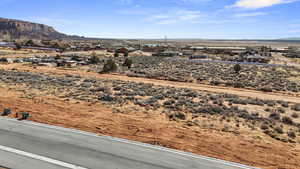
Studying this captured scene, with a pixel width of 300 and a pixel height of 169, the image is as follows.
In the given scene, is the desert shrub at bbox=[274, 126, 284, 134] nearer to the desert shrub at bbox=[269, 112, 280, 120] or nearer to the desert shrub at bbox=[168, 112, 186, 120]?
the desert shrub at bbox=[269, 112, 280, 120]

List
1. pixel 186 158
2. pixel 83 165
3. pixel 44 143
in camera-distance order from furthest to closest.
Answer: pixel 44 143 < pixel 186 158 < pixel 83 165

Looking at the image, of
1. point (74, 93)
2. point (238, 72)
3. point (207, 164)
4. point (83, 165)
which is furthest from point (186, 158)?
point (238, 72)

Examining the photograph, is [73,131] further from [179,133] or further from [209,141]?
[209,141]

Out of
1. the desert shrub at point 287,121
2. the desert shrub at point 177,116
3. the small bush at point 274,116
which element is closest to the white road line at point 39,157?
the desert shrub at point 177,116

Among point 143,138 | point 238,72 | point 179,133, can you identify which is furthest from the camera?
point 238,72

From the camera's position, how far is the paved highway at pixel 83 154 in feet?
27.3

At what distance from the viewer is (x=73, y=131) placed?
38.0ft

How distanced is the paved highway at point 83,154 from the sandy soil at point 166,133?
87 centimetres

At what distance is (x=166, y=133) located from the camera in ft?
39.6

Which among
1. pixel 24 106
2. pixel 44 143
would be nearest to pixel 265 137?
pixel 44 143

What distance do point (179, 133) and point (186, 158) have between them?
306 centimetres

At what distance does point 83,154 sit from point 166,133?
473 centimetres

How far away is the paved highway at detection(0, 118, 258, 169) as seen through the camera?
8320mm

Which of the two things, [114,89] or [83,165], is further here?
[114,89]
